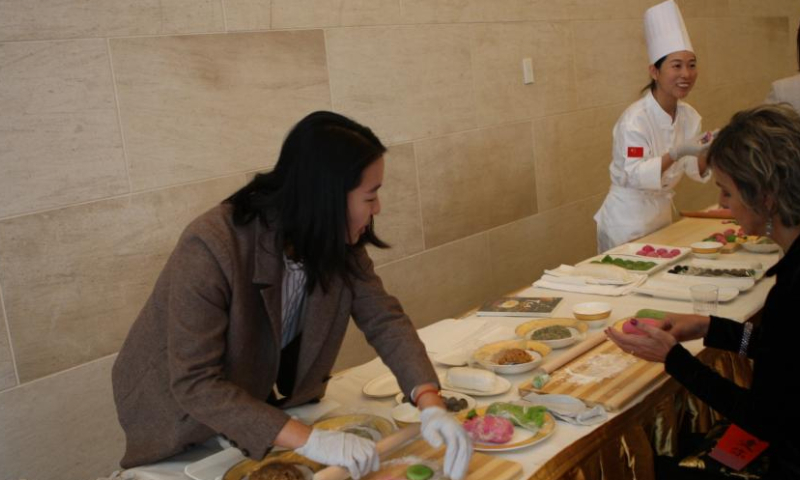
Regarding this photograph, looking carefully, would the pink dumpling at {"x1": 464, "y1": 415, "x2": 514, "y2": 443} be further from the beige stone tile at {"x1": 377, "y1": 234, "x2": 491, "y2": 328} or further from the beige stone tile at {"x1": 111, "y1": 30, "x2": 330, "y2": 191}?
the beige stone tile at {"x1": 377, "y1": 234, "x2": 491, "y2": 328}

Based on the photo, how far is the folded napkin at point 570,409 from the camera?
1.58 m

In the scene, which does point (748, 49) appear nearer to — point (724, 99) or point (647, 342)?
point (724, 99)

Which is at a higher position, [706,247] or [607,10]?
[607,10]

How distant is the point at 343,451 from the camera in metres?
1.34

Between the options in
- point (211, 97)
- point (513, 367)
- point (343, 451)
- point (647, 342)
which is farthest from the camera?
point (211, 97)

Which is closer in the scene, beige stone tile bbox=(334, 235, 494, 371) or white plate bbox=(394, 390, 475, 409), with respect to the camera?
white plate bbox=(394, 390, 475, 409)

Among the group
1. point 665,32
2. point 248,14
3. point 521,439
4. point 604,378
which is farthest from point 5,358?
point 665,32

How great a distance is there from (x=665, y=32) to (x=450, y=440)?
246cm

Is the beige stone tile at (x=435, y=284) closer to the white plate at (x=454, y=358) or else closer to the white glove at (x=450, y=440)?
the white plate at (x=454, y=358)

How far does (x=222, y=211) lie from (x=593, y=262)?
1.68 metres

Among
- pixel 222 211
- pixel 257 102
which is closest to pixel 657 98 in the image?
pixel 257 102

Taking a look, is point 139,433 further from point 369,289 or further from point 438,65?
point 438,65

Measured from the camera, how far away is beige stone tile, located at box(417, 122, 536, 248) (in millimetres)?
3557

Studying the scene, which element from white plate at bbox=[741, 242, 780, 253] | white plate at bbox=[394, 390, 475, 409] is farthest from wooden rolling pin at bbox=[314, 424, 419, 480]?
white plate at bbox=[741, 242, 780, 253]
